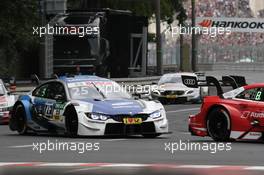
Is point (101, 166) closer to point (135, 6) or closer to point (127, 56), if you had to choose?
point (127, 56)

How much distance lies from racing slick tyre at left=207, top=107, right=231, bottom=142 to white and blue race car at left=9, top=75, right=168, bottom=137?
4.38 ft

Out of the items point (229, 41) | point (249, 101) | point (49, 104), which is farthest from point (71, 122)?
point (229, 41)

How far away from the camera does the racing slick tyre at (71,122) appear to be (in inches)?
725

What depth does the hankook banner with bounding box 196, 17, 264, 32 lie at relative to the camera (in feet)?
219

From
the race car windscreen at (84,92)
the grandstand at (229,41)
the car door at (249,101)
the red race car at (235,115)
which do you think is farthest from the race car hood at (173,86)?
the grandstand at (229,41)

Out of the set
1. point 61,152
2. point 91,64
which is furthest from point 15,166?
point 91,64

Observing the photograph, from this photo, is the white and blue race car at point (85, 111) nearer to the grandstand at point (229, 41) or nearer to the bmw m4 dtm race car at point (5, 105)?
the bmw m4 dtm race car at point (5, 105)

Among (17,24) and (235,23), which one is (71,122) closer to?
(17,24)

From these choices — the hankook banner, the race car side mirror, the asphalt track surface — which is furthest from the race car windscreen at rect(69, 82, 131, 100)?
the hankook banner

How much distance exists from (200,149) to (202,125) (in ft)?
6.98

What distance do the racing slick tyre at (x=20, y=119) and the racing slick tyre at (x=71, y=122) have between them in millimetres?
1806

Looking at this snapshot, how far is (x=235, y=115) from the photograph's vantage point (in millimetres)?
17188

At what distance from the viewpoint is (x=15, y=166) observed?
40.8 ft

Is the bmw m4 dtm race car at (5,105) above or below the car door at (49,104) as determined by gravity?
below
